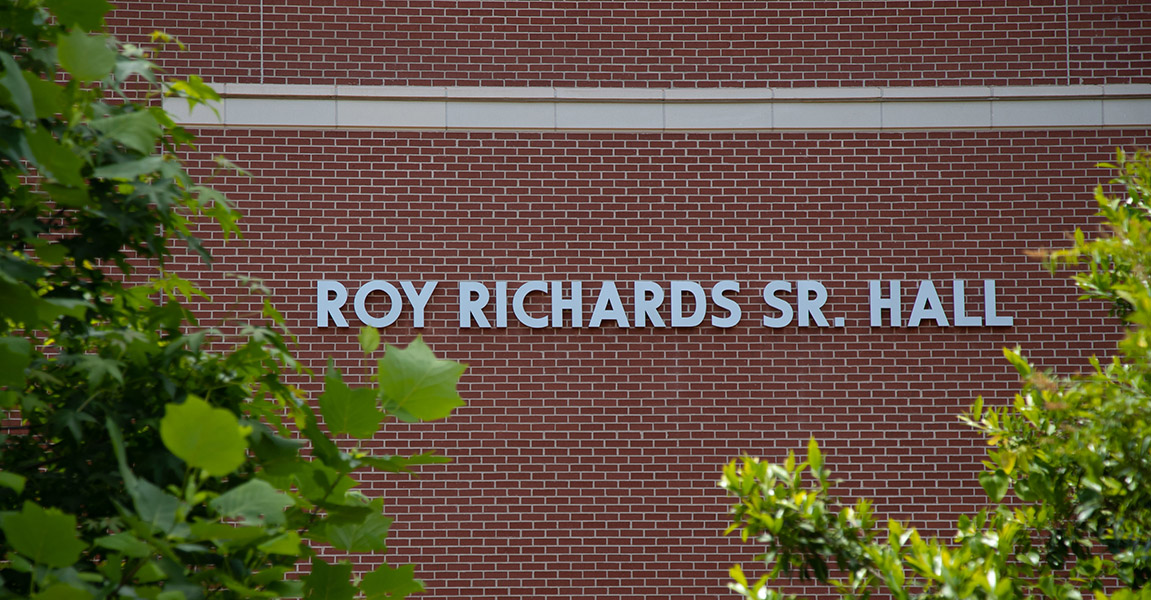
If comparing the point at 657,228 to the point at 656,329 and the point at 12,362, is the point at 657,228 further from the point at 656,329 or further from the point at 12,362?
the point at 12,362

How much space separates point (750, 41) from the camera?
888cm

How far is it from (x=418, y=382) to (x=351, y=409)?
104mm

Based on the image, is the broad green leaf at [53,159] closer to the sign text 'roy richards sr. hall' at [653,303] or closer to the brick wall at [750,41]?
the sign text 'roy richards sr. hall' at [653,303]

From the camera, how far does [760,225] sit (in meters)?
8.74

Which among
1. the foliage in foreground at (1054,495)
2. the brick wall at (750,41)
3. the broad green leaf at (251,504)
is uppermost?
the brick wall at (750,41)

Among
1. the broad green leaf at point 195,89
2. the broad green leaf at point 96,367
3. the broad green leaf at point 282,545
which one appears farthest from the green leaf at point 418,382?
the broad green leaf at point 195,89

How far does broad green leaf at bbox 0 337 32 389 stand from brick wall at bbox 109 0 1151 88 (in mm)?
7414

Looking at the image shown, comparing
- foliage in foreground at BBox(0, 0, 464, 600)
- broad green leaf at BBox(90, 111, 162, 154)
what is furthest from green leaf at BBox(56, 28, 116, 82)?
broad green leaf at BBox(90, 111, 162, 154)

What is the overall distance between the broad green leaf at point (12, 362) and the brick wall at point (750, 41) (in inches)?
292

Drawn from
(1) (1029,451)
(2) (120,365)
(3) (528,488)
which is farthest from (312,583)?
(3) (528,488)

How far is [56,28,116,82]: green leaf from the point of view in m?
1.39

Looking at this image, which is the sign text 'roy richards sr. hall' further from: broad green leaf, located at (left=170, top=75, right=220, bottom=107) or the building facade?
broad green leaf, located at (left=170, top=75, right=220, bottom=107)

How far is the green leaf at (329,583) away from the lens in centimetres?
189

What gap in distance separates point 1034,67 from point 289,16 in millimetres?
6476
